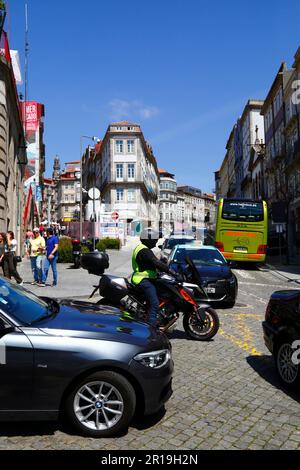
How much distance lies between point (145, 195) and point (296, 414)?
253ft

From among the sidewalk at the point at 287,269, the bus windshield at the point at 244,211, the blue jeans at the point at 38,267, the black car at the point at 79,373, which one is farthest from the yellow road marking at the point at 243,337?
the bus windshield at the point at 244,211

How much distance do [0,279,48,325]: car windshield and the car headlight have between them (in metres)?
1.01

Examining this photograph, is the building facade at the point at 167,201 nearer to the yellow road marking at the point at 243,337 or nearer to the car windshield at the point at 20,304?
the yellow road marking at the point at 243,337

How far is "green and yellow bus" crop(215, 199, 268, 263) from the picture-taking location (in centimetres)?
2152

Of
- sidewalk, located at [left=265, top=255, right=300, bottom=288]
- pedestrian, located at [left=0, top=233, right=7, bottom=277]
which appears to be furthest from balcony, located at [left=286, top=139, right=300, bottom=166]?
pedestrian, located at [left=0, top=233, right=7, bottom=277]

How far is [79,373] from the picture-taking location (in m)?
3.60

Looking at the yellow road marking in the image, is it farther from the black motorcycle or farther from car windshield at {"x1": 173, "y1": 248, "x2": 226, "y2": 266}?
car windshield at {"x1": 173, "y1": 248, "x2": 226, "y2": 266}

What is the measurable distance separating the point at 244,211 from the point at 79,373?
1914 centimetres

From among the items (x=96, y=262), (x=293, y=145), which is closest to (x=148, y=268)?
(x=96, y=262)

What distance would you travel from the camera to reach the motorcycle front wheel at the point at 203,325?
23.7ft

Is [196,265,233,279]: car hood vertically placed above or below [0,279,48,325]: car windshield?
below

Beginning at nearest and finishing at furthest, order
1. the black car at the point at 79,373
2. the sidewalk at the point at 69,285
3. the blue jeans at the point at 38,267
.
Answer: the black car at the point at 79,373 < the sidewalk at the point at 69,285 < the blue jeans at the point at 38,267

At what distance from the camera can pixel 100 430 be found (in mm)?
3678

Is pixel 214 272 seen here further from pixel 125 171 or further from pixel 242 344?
pixel 125 171
